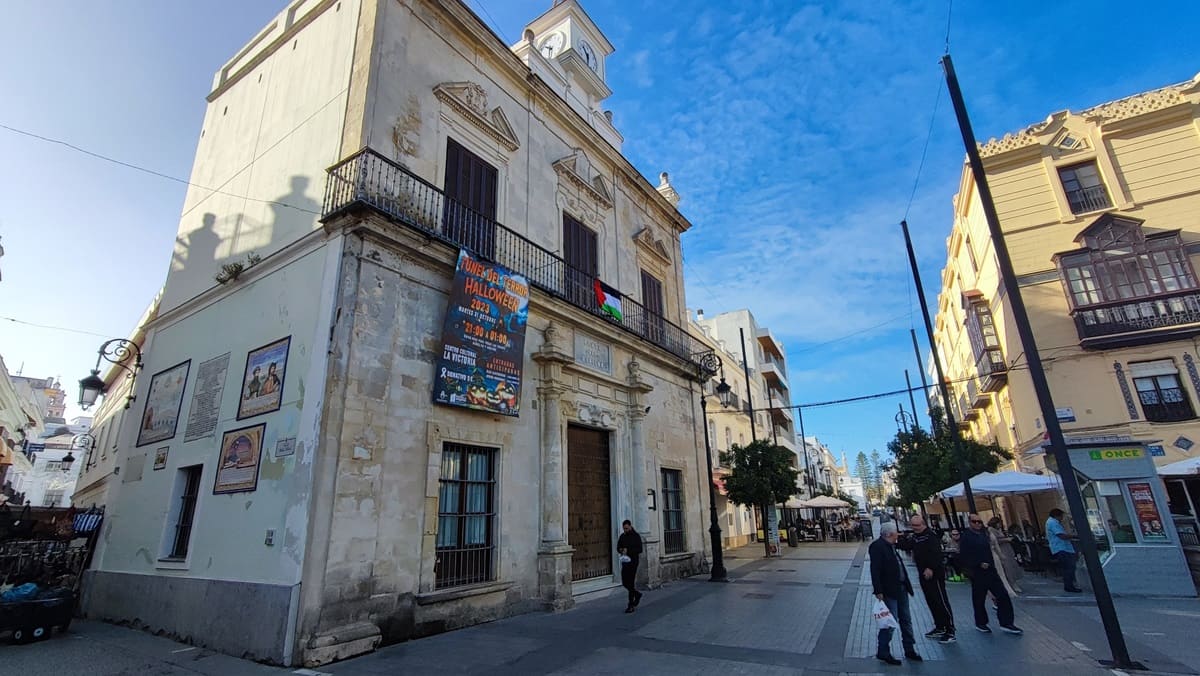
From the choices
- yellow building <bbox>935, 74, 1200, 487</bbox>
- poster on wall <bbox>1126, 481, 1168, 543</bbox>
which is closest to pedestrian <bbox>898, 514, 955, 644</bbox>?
poster on wall <bbox>1126, 481, 1168, 543</bbox>

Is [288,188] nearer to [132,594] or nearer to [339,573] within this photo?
[339,573]

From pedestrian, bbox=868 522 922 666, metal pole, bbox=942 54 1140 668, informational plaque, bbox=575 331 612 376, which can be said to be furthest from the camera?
informational plaque, bbox=575 331 612 376

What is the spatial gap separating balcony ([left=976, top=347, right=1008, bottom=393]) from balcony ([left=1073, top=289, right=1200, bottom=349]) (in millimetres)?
2909

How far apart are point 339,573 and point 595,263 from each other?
9263 millimetres

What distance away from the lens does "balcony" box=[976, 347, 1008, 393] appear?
19969 mm

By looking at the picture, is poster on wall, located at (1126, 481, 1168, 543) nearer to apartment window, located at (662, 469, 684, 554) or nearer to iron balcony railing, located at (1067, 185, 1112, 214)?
apartment window, located at (662, 469, 684, 554)

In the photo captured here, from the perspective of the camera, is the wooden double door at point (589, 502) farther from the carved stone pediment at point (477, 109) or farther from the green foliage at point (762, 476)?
the green foliage at point (762, 476)

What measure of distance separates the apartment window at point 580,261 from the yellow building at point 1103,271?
11.8 m

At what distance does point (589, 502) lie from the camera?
1170 centimetres

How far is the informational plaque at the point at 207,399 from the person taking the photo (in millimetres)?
8961

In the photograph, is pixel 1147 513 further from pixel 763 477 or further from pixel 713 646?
pixel 763 477

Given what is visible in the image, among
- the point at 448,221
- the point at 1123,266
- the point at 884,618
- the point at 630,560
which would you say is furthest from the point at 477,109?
the point at 1123,266

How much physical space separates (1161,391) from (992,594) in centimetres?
1491

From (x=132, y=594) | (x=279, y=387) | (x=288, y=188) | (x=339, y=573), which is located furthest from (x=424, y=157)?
(x=132, y=594)
